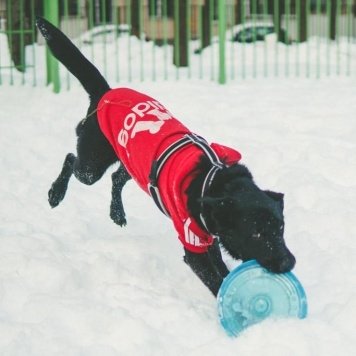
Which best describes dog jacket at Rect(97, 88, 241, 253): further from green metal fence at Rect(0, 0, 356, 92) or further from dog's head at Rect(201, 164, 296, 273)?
green metal fence at Rect(0, 0, 356, 92)

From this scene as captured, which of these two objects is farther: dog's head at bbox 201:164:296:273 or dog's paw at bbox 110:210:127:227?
dog's paw at bbox 110:210:127:227

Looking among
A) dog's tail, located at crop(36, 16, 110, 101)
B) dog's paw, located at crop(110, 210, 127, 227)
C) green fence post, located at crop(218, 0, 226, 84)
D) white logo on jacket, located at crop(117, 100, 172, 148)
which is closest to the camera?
white logo on jacket, located at crop(117, 100, 172, 148)

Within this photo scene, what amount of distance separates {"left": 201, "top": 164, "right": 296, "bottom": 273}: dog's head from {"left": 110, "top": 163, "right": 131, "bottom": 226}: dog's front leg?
5.50ft

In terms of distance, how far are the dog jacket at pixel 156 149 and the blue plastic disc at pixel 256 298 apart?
0.43 metres

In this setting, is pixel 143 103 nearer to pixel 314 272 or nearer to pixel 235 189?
pixel 235 189

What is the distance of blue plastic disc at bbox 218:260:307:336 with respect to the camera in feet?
11.8

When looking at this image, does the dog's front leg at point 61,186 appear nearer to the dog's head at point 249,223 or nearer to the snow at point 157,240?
the snow at point 157,240

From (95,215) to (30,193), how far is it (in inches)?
27.7

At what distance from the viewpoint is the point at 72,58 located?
518 cm

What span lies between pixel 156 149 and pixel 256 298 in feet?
3.72

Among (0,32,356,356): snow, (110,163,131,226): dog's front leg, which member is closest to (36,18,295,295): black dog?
(0,32,356,356): snow

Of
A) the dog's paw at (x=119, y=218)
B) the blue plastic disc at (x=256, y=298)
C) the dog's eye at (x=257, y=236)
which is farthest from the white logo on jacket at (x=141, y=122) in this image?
the blue plastic disc at (x=256, y=298)

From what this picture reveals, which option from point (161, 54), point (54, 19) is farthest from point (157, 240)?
point (161, 54)

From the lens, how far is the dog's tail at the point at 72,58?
202 inches
